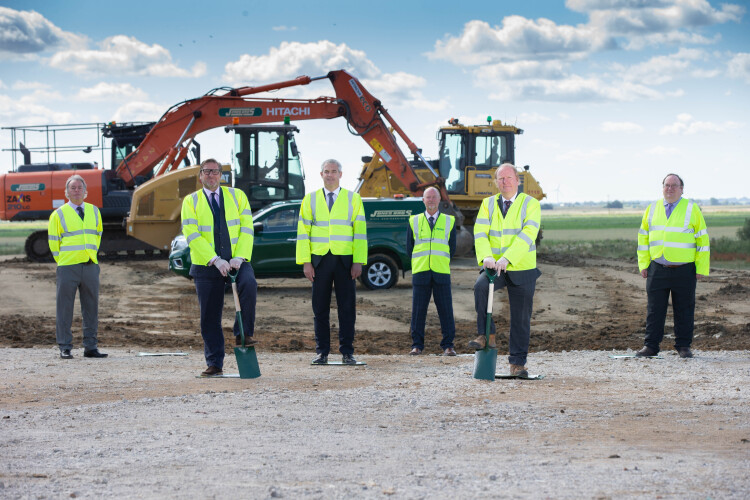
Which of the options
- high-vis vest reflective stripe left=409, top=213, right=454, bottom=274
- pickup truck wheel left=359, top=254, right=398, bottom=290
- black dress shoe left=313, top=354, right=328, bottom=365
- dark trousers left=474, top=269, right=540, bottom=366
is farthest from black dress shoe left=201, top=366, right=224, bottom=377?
pickup truck wheel left=359, top=254, right=398, bottom=290

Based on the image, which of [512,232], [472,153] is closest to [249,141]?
[472,153]

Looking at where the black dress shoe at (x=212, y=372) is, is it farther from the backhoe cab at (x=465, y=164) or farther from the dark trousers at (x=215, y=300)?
the backhoe cab at (x=465, y=164)

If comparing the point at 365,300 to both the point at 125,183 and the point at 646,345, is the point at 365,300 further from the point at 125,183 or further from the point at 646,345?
the point at 125,183

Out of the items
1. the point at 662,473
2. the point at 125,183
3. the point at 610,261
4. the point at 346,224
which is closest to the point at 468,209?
the point at 610,261

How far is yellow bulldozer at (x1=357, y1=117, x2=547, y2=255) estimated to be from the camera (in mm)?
27484

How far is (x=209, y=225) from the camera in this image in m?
8.98

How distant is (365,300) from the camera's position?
17.4m

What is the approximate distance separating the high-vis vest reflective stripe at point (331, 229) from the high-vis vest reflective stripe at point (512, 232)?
1.47m

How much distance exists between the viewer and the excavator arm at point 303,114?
77.8 ft

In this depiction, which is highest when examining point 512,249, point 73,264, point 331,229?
point 331,229

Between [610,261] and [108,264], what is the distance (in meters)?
14.9

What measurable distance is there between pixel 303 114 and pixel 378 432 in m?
17.9

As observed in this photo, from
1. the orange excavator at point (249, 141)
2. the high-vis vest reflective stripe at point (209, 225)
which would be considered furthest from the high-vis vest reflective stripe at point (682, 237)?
the orange excavator at point (249, 141)

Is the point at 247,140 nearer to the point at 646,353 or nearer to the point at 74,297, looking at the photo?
the point at 74,297
